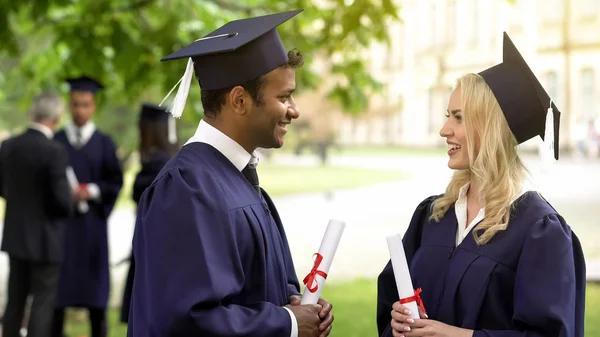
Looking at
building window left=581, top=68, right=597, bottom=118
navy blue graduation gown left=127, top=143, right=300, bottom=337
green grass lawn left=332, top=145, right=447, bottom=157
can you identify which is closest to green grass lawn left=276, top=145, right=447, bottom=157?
green grass lawn left=332, top=145, right=447, bottom=157

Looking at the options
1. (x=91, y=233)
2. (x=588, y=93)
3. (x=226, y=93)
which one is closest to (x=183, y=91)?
(x=226, y=93)

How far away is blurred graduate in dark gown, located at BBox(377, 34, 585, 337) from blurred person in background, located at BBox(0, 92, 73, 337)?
10.3 ft

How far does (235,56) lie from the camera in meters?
2.40

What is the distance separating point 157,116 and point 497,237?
3.01m

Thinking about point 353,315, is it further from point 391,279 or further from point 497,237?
point 497,237

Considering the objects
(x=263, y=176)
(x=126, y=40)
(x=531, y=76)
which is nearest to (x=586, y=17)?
(x=263, y=176)

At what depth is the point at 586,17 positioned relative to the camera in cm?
1838

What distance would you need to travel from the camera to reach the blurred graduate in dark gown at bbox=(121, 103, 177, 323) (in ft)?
16.4

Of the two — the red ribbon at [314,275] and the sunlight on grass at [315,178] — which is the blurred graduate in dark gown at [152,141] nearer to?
the red ribbon at [314,275]

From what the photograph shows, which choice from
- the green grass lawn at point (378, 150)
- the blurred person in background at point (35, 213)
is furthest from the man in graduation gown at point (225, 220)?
the green grass lawn at point (378, 150)

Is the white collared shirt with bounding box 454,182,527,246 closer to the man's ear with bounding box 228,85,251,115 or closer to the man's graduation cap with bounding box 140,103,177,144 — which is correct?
the man's ear with bounding box 228,85,251,115

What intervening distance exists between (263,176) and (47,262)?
2154 centimetres

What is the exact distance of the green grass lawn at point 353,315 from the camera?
22.3 ft

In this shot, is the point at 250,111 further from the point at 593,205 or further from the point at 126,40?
the point at 593,205
